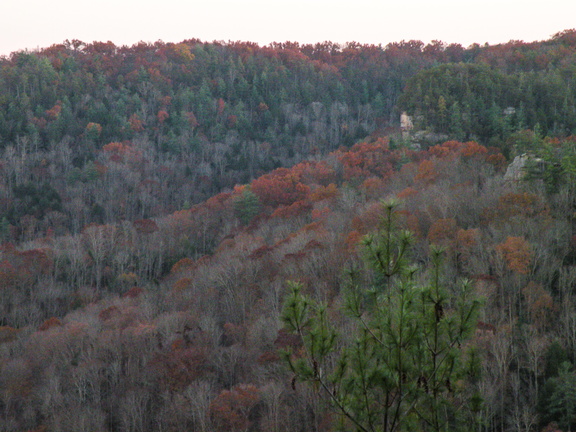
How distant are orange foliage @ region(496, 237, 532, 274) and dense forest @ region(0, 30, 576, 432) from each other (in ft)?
0.59

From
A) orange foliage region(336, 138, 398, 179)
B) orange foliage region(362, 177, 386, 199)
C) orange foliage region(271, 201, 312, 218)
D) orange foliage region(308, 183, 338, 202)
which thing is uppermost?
orange foliage region(336, 138, 398, 179)

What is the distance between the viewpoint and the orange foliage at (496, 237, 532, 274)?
36.0 meters

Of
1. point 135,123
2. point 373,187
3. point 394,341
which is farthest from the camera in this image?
point 135,123

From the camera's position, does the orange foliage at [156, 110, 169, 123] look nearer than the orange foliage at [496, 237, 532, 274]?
No

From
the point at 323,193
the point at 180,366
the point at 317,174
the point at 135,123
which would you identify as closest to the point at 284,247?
the point at 180,366

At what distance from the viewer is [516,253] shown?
119 ft

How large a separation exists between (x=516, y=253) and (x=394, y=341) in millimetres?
31642

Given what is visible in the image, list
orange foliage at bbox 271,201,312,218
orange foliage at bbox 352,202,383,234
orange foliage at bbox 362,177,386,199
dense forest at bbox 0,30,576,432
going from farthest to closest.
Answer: orange foliage at bbox 271,201,312,218 → orange foliage at bbox 362,177,386,199 → orange foliage at bbox 352,202,383,234 → dense forest at bbox 0,30,576,432

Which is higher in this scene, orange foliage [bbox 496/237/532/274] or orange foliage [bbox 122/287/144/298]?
orange foliage [bbox 496/237/532/274]

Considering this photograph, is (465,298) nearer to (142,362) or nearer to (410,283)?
(410,283)

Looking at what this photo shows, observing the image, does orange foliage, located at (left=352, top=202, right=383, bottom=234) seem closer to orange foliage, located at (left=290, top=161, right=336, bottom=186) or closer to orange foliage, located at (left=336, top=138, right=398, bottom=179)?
orange foliage, located at (left=336, top=138, right=398, bottom=179)

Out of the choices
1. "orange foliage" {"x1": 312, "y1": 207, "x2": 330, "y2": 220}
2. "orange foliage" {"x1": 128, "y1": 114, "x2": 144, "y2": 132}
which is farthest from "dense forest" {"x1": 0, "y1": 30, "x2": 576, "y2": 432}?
"orange foliage" {"x1": 312, "y1": 207, "x2": 330, "y2": 220}

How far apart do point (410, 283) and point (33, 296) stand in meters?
54.2

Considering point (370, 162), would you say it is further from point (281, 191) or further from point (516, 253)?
point (516, 253)
